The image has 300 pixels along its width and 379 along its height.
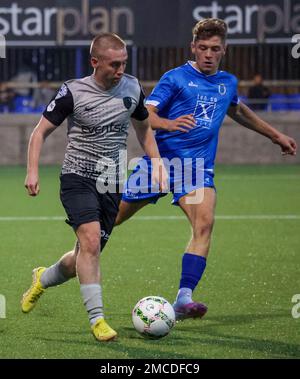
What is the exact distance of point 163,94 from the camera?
8633 mm

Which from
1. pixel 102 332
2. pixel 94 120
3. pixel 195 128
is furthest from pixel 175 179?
pixel 102 332

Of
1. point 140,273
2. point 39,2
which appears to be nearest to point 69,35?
point 39,2

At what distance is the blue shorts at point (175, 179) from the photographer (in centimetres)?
866

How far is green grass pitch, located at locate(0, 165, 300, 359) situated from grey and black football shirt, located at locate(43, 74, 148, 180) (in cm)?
120

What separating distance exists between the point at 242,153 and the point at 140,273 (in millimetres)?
13334

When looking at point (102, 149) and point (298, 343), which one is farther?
point (102, 149)

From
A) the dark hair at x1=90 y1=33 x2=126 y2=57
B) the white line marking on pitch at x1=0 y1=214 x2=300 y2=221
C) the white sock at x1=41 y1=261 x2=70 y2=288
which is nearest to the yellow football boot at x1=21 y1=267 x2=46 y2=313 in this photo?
the white sock at x1=41 y1=261 x2=70 y2=288

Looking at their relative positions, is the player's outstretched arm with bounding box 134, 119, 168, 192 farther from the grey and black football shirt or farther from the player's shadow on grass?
the player's shadow on grass

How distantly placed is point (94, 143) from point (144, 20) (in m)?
15.1

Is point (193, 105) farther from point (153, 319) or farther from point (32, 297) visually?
point (153, 319)
